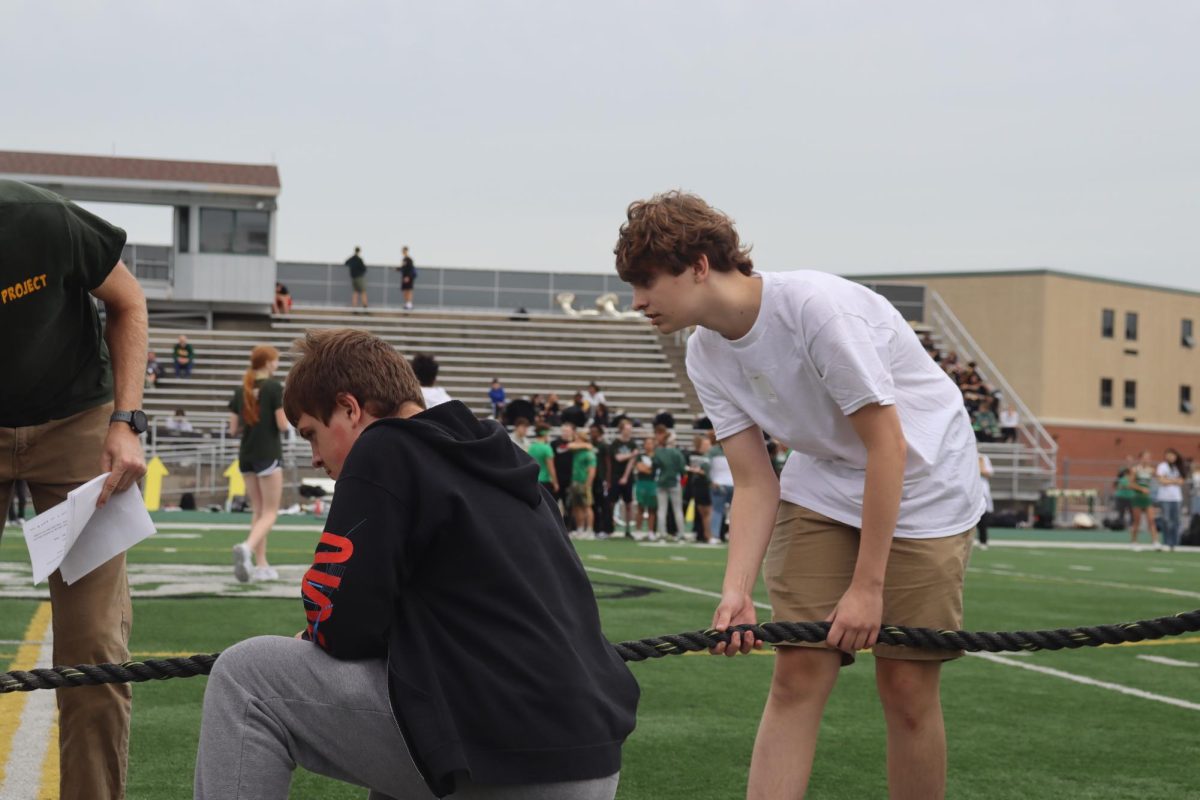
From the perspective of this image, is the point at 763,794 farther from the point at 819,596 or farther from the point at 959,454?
the point at 959,454

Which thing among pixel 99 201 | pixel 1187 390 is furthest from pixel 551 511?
pixel 1187 390

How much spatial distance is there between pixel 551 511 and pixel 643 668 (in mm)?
4945

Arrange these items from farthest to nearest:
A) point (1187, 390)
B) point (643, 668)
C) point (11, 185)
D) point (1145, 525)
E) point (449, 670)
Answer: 1. point (1187, 390)
2. point (1145, 525)
3. point (643, 668)
4. point (11, 185)
5. point (449, 670)

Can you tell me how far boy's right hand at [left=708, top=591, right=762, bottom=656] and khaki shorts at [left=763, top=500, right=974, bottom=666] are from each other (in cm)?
10

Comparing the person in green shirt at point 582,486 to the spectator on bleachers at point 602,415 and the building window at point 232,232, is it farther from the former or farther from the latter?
the building window at point 232,232

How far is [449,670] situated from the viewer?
2.54 metres

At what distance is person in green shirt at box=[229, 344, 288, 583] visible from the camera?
11.1 m

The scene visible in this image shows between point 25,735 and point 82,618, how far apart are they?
181cm

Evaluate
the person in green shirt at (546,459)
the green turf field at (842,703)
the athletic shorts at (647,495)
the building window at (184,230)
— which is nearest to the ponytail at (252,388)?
the green turf field at (842,703)

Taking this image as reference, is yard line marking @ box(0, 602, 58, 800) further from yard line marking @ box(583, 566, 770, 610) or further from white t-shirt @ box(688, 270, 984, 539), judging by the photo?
yard line marking @ box(583, 566, 770, 610)

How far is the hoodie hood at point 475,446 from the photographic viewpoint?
261cm

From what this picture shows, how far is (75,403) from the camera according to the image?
382cm

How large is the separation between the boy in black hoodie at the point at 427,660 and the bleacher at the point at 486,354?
33.1 meters

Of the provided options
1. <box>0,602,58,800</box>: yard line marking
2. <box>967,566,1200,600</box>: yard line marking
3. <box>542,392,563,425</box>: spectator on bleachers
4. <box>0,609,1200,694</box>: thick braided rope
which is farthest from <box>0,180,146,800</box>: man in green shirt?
<box>542,392,563,425</box>: spectator on bleachers
